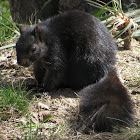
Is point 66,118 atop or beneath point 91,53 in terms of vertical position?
beneath

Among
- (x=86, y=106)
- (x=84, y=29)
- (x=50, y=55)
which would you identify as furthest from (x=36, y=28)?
(x=86, y=106)

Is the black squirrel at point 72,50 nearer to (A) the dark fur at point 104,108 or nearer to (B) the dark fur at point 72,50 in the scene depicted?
(B) the dark fur at point 72,50

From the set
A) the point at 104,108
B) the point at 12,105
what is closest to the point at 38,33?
the point at 12,105

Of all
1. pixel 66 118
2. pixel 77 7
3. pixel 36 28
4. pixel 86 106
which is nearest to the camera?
pixel 86 106

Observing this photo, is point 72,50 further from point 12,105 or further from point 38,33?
point 12,105

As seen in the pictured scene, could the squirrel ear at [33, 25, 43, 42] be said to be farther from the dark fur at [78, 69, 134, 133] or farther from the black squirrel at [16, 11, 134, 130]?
the dark fur at [78, 69, 134, 133]

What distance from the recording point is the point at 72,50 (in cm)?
388

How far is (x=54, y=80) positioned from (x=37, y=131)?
140 centimetres

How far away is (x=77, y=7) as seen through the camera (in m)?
5.34

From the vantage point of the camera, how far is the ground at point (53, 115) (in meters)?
2.67

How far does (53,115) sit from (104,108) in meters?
0.77

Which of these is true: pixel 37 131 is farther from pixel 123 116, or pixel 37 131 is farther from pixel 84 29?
pixel 84 29

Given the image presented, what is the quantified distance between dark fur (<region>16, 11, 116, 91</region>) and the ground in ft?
0.92

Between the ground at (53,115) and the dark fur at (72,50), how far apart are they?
28cm
